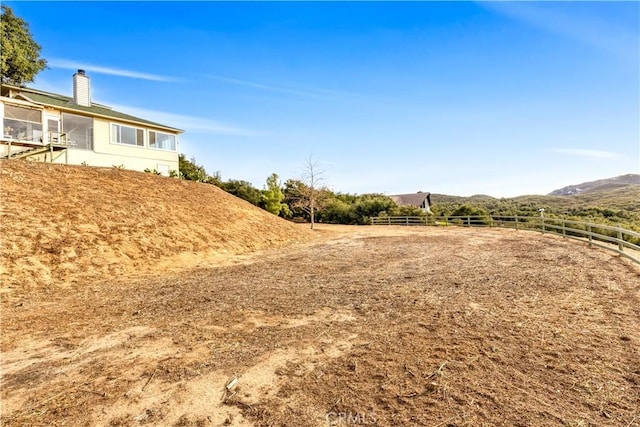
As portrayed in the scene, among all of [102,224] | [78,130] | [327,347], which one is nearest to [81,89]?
[78,130]

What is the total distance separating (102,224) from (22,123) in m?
12.1

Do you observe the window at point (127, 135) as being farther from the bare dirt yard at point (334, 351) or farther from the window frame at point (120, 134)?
the bare dirt yard at point (334, 351)

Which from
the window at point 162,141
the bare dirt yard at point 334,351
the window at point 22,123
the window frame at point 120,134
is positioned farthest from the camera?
the window at point 162,141

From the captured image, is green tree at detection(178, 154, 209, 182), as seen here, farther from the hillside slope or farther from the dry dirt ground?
the dry dirt ground

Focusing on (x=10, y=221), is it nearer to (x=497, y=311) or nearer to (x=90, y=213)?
(x=90, y=213)

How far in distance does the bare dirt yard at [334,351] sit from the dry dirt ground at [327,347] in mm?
21

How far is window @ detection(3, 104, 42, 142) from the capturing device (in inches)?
688

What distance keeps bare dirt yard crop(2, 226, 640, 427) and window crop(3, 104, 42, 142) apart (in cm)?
1478

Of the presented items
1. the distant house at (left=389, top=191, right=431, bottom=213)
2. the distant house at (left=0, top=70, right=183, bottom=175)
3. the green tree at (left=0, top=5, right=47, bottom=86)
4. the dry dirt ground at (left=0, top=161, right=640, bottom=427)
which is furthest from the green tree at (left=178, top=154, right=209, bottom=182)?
the distant house at (left=389, top=191, right=431, bottom=213)

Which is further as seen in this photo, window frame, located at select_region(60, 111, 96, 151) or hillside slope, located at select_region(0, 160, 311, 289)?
window frame, located at select_region(60, 111, 96, 151)

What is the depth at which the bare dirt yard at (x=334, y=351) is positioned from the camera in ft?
10.1

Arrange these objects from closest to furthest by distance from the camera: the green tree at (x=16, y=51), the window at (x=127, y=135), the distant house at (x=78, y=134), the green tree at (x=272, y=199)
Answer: the distant house at (x=78, y=134) < the window at (x=127, y=135) < the green tree at (x=16, y=51) < the green tree at (x=272, y=199)

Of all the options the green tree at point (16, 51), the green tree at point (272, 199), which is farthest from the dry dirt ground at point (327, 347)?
the green tree at point (16, 51)

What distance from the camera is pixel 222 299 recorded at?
6879 mm
